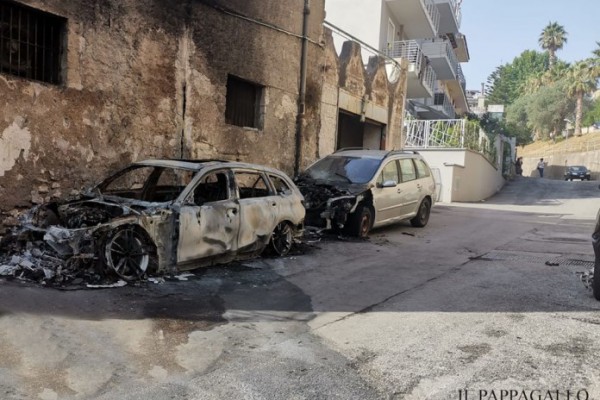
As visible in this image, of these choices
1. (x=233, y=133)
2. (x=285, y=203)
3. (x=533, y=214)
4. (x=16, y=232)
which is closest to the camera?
(x=16, y=232)

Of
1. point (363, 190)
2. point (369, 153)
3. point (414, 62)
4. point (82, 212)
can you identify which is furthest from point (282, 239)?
point (414, 62)

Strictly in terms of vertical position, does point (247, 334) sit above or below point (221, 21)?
below

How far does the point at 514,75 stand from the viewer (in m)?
89.6

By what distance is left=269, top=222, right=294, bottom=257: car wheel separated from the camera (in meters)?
8.30

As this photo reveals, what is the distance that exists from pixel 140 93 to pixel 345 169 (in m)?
4.43

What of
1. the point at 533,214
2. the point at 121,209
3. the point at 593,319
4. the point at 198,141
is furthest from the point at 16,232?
the point at 533,214

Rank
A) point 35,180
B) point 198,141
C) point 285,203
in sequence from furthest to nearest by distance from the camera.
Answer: point 198,141 < point 285,203 < point 35,180

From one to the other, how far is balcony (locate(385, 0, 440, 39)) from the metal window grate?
2000cm

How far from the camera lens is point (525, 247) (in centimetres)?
1062

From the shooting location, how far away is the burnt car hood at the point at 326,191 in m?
10.3

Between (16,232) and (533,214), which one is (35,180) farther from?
(533,214)

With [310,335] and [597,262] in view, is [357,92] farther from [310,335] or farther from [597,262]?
[310,335]

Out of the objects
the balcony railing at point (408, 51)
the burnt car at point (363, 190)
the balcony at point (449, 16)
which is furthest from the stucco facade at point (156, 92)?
the balcony at point (449, 16)

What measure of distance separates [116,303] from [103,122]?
429cm
